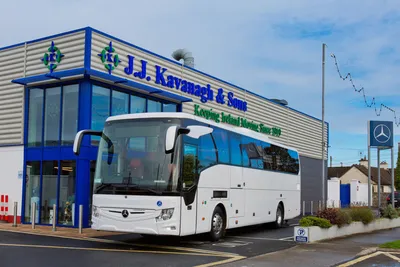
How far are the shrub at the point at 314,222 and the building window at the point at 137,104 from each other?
8.52 m

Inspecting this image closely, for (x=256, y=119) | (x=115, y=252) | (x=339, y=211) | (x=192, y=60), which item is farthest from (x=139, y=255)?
(x=256, y=119)

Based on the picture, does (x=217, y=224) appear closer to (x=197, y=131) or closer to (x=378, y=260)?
(x=197, y=131)

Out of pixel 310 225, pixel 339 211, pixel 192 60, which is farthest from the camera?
pixel 192 60

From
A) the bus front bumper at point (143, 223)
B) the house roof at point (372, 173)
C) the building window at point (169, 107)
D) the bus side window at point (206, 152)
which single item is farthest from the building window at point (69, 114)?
the house roof at point (372, 173)

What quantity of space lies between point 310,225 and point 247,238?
7.02 feet

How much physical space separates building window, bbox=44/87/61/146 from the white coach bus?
5.80m

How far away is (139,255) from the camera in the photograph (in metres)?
11.5

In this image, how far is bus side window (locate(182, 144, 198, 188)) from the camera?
1273 cm

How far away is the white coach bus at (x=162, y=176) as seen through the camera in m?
12.3

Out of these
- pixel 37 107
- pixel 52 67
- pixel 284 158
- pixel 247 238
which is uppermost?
pixel 52 67

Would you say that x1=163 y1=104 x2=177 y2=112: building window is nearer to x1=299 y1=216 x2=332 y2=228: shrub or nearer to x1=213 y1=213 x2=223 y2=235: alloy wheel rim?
x1=213 y1=213 x2=223 y2=235: alloy wheel rim

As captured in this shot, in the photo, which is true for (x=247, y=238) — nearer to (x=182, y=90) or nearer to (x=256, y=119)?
(x=182, y=90)

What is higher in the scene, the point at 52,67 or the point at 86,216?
the point at 52,67

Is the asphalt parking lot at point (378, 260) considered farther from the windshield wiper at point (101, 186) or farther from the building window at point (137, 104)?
the building window at point (137, 104)
